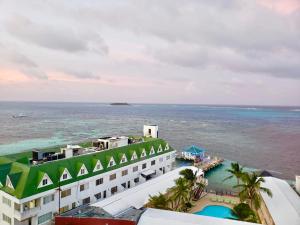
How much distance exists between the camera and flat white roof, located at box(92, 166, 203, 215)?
120 feet

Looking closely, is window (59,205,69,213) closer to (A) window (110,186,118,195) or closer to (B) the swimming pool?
(A) window (110,186,118,195)

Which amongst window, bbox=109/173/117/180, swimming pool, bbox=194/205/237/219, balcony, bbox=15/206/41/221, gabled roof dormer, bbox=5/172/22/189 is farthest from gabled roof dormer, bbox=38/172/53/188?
swimming pool, bbox=194/205/237/219

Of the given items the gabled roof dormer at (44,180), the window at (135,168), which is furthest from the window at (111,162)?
the gabled roof dormer at (44,180)

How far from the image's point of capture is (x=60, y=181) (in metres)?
37.2

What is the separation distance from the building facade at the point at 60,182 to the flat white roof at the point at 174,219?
12.5m

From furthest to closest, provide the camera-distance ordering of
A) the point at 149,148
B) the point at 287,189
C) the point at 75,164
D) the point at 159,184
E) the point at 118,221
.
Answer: the point at 149,148 → the point at 159,184 → the point at 287,189 → the point at 75,164 → the point at 118,221

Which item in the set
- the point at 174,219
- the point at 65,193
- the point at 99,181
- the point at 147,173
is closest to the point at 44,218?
the point at 65,193

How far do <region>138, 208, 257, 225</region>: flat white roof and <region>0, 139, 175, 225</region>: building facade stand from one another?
40.9ft

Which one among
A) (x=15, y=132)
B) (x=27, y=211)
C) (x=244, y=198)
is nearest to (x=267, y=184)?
(x=244, y=198)

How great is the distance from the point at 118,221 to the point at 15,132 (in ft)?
414

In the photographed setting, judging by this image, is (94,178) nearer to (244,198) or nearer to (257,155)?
(244,198)

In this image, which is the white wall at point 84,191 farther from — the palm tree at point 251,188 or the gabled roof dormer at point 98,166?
the palm tree at point 251,188

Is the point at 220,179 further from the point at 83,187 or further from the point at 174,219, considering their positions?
the point at 174,219

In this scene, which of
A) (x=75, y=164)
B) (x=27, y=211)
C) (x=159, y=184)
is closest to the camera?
(x=27, y=211)
